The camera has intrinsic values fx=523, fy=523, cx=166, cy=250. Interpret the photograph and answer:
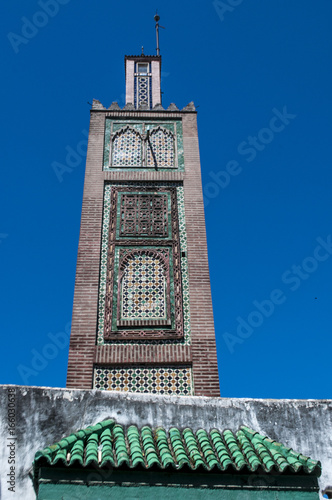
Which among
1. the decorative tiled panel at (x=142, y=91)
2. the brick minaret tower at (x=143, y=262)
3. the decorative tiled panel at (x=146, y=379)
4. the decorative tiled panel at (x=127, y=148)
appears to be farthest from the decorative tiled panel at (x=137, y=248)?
the decorative tiled panel at (x=142, y=91)

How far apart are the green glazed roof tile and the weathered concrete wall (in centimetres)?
14

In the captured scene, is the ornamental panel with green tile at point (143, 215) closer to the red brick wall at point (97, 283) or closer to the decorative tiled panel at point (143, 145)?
the red brick wall at point (97, 283)

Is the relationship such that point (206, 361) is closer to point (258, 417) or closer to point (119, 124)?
point (258, 417)

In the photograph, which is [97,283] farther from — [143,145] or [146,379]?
[143,145]

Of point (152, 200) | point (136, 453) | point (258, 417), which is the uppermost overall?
point (152, 200)

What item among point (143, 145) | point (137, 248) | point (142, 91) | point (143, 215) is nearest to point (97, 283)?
point (137, 248)

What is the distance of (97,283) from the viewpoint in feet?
23.2

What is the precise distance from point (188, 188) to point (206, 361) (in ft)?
9.38

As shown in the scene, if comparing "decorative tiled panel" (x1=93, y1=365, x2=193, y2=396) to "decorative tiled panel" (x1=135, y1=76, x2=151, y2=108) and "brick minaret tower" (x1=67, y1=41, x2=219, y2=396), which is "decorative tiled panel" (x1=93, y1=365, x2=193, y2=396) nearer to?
"brick minaret tower" (x1=67, y1=41, x2=219, y2=396)

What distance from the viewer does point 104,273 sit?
7215 millimetres

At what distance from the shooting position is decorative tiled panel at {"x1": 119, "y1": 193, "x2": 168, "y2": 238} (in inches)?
300

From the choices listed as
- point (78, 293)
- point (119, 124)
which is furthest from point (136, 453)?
point (119, 124)

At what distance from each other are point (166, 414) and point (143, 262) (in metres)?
2.85

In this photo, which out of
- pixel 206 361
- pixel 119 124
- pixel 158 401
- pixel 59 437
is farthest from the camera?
pixel 119 124
